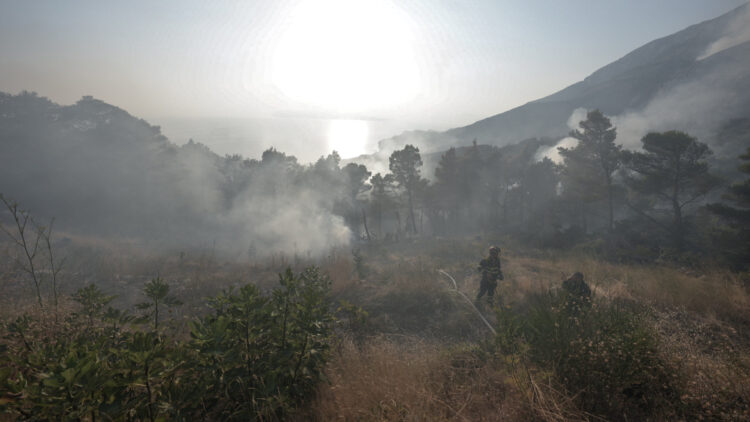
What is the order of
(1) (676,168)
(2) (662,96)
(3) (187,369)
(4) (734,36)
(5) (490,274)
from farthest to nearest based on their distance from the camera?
(4) (734,36) < (2) (662,96) < (1) (676,168) < (5) (490,274) < (3) (187,369)

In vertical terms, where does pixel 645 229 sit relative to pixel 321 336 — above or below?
below

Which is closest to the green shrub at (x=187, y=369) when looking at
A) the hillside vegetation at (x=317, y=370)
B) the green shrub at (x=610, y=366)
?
the hillside vegetation at (x=317, y=370)

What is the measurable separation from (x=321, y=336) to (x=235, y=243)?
22426 mm

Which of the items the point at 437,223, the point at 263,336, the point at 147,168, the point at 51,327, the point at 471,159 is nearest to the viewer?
the point at 263,336

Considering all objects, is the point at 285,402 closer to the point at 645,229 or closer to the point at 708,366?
the point at 708,366

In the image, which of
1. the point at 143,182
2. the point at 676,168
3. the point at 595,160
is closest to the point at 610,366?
the point at 676,168

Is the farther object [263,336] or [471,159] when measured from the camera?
[471,159]

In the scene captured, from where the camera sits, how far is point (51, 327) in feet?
9.94

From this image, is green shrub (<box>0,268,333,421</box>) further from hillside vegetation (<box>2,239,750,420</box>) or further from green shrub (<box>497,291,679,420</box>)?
green shrub (<box>497,291,679,420</box>)

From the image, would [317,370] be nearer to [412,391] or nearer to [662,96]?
[412,391]

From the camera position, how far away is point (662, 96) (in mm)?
84875

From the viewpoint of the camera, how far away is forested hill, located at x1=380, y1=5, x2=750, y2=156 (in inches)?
2522

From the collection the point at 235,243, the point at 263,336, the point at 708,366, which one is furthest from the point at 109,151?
the point at 708,366

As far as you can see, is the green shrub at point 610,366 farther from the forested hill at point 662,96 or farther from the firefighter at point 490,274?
the forested hill at point 662,96
